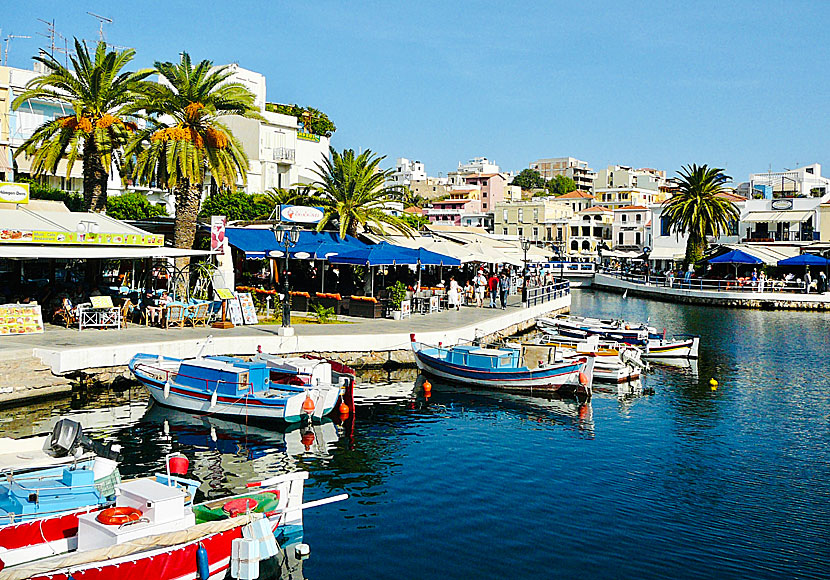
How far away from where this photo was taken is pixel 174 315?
98.8 feet

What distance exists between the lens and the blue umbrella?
2547 inches

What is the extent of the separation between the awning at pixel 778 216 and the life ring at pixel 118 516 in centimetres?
7744

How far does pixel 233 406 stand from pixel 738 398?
1731cm

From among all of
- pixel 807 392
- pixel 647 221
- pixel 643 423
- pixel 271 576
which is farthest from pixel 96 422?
pixel 647 221

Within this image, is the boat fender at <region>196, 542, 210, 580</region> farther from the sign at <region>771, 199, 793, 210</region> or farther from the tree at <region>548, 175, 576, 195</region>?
the tree at <region>548, 175, 576, 195</region>

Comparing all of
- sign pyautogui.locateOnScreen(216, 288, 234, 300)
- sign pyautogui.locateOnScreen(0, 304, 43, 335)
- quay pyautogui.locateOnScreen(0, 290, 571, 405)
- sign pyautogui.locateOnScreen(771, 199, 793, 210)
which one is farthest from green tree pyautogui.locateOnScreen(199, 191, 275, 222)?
sign pyautogui.locateOnScreen(771, 199, 793, 210)

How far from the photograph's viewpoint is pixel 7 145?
53469 millimetres

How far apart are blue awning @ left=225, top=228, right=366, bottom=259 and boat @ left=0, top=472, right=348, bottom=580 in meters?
24.3

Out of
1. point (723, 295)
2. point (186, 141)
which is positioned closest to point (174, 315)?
point (186, 141)

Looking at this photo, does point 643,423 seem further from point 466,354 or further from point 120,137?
point 120,137

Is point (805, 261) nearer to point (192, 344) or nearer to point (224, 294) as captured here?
point (224, 294)


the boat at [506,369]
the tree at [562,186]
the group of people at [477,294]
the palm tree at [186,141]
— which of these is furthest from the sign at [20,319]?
the tree at [562,186]

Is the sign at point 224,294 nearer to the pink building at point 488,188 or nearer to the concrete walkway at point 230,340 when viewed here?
the concrete walkway at point 230,340

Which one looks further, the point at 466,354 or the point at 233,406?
the point at 466,354
